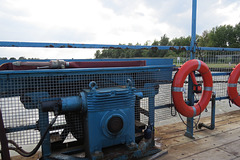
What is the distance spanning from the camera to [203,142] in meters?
2.70

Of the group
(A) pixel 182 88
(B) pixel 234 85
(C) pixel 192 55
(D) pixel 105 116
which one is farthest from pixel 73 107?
(B) pixel 234 85

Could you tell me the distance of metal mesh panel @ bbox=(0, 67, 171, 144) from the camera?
171 centimetres

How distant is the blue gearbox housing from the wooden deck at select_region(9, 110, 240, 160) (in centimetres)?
85

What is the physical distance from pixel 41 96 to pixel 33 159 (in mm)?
1054

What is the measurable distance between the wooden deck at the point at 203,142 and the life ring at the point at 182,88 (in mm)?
485

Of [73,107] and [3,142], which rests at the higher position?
[73,107]

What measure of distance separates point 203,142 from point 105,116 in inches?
71.8

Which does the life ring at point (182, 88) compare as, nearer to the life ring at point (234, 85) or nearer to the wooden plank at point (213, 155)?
the wooden plank at point (213, 155)

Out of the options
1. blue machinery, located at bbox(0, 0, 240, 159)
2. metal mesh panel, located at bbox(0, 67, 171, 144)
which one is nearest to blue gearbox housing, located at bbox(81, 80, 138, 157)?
blue machinery, located at bbox(0, 0, 240, 159)

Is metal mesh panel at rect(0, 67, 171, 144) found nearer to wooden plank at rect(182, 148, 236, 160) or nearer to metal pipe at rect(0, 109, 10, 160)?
metal pipe at rect(0, 109, 10, 160)

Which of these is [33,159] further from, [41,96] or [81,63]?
[81,63]

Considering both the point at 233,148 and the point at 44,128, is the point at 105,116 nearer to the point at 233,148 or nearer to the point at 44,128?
the point at 44,128

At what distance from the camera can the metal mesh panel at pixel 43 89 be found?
5.62ft

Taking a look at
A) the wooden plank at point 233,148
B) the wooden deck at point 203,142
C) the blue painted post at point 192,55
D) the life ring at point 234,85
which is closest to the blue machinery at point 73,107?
the wooden deck at point 203,142
